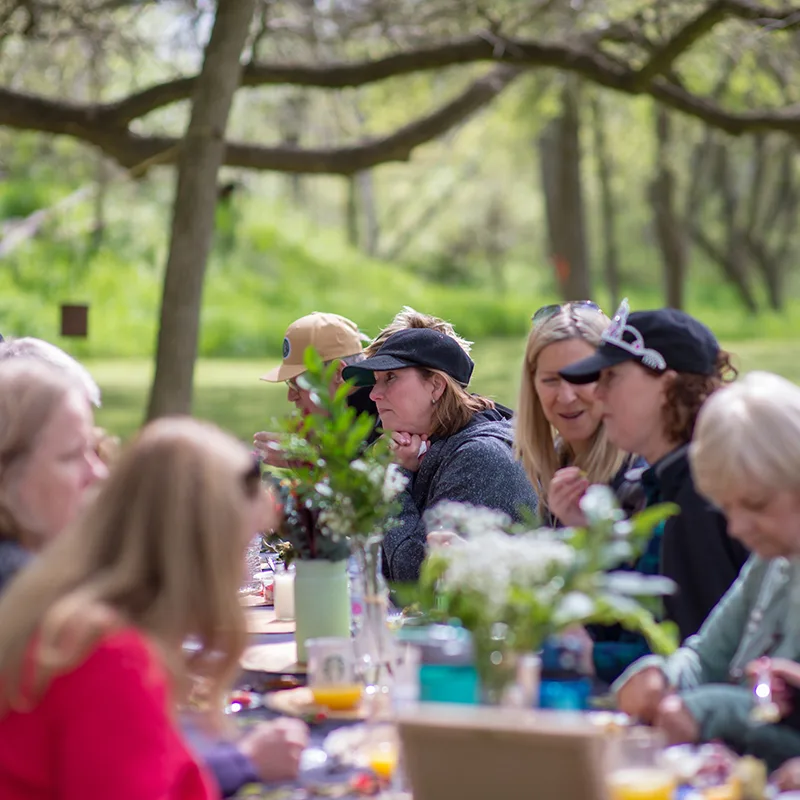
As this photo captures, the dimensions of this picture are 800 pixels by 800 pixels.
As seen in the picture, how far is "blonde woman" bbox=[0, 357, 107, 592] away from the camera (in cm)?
246

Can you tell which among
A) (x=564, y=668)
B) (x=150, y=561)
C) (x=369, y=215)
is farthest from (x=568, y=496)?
(x=369, y=215)

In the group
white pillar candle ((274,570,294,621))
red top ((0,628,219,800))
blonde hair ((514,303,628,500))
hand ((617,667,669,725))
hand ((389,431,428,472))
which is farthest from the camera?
hand ((389,431,428,472))

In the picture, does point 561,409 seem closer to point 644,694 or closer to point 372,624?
point 372,624

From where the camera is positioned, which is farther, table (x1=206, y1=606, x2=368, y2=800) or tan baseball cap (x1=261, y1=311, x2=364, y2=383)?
tan baseball cap (x1=261, y1=311, x2=364, y2=383)

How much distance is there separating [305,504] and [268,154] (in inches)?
310

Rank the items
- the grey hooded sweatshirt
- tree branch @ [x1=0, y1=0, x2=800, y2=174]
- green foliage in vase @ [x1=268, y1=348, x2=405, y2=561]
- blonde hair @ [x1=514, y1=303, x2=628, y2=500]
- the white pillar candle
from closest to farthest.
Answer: green foliage in vase @ [x1=268, y1=348, x2=405, y2=561] → the white pillar candle → blonde hair @ [x1=514, y1=303, x2=628, y2=500] → the grey hooded sweatshirt → tree branch @ [x1=0, y1=0, x2=800, y2=174]

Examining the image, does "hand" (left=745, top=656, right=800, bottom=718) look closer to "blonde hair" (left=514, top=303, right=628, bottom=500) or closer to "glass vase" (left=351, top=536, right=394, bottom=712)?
"glass vase" (left=351, top=536, right=394, bottom=712)

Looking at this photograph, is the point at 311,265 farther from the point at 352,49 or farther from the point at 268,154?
the point at 268,154

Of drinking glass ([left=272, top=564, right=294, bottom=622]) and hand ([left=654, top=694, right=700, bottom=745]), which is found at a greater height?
hand ([left=654, top=694, right=700, bottom=745])

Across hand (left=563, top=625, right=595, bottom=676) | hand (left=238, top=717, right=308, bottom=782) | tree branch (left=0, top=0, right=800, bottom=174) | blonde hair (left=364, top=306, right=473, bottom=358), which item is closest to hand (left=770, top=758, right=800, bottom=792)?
hand (left=563, top=625, right=595, bottom=676)

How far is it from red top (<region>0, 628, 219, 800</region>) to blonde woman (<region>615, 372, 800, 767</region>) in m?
1.01

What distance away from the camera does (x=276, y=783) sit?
2.37 metres

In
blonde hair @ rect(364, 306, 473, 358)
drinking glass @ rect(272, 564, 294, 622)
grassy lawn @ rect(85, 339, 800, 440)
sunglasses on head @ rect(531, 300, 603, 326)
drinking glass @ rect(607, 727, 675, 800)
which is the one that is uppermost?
sunglasses on head @ rect(531, 300, 603, 326)

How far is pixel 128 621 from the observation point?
6.51ft
